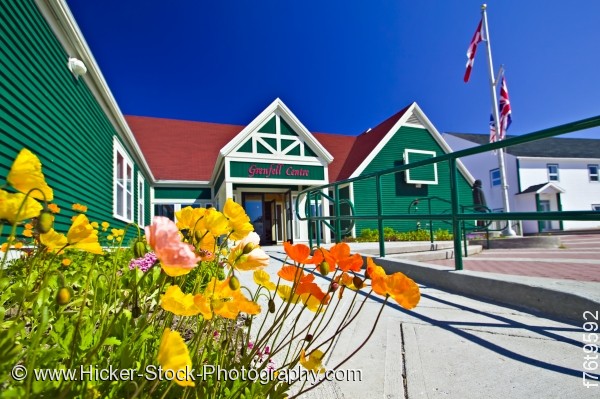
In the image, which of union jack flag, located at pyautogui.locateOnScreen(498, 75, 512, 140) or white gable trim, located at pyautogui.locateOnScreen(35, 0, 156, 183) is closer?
white gable trim, located at pyautogui.locateOnScreen(35, 0, 156, 183)

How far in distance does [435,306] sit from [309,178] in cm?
1023

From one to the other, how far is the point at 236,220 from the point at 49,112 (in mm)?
5669

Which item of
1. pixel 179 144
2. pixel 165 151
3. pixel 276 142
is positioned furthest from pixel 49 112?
pixel 179 144

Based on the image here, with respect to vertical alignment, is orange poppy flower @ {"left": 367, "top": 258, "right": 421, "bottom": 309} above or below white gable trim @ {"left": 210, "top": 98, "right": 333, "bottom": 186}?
below

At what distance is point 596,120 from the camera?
1871 mm

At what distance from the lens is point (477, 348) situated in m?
1.45

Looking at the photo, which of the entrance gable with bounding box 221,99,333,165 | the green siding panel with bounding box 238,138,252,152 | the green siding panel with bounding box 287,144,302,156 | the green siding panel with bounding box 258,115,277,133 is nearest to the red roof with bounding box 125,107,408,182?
the entrance gable with bounding box 221,99,333,165

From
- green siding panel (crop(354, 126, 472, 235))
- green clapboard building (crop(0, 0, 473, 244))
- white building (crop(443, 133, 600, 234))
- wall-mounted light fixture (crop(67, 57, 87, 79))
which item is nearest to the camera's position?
green clapboard building (crop(0, 0, 473, 244))

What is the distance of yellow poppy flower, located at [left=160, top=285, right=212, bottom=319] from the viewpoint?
1.97 feet

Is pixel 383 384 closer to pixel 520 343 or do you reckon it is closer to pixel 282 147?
pixel 520 343

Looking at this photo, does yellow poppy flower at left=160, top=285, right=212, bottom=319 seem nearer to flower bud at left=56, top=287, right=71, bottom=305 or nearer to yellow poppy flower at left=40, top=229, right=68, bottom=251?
flower bud at left=56, top=287, right=71, bottom=305

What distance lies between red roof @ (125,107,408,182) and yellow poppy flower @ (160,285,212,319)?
45.6 ft

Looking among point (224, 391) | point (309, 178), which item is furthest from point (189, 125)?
point (224, 391)

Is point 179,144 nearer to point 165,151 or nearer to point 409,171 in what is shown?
point 165,151
